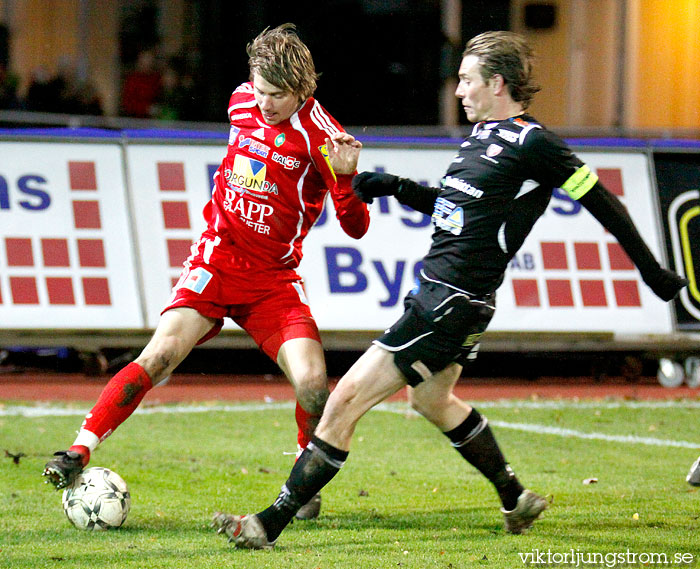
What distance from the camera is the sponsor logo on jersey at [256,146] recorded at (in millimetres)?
5520

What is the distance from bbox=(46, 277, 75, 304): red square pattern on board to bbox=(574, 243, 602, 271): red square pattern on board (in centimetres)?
446

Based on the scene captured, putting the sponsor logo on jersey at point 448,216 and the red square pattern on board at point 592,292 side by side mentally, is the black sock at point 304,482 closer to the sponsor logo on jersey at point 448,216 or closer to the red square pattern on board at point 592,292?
the sponsor logo on jersey at point 448,216

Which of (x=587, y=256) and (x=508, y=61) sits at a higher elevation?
(x=508, y=61)

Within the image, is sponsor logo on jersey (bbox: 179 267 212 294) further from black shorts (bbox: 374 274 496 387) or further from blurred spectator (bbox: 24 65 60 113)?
blurred spectator (bbox: 24 65 60 113)

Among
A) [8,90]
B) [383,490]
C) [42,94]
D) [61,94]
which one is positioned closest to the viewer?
[383,490]

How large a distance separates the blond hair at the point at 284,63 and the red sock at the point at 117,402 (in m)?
1.45

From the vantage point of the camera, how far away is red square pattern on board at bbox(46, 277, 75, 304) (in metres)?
9.89

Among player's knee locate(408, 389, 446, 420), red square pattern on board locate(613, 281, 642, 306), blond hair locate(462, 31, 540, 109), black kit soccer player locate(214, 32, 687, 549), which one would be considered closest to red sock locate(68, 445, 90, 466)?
black kit soccer player locate(214, 32, 687, 549)

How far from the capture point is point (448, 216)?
488 centimetres

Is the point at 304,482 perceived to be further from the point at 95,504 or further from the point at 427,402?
the point at 95,504

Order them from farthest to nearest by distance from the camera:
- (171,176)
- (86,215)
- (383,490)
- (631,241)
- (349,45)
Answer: (349,45), (171,176), (86,215), (383,490), (631,241)

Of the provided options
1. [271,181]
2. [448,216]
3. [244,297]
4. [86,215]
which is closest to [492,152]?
[448,216]

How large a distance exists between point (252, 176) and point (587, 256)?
5.54 m

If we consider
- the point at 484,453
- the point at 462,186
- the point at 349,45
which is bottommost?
the point at 484,453
